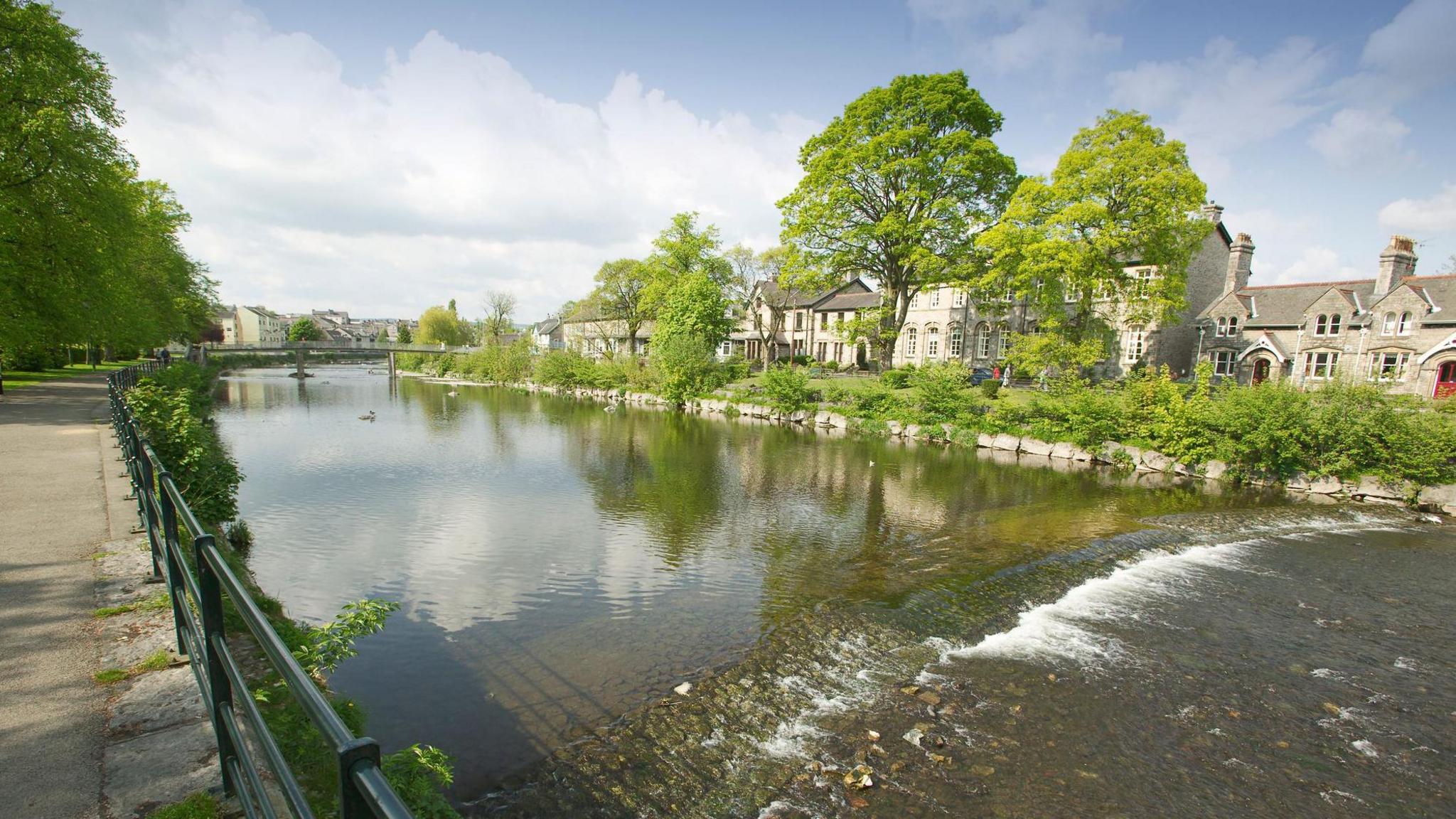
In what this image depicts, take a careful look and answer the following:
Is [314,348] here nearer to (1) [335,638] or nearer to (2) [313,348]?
(2) [313,348]

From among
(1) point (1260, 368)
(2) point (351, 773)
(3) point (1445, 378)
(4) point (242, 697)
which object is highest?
(1) point (1260, 368)

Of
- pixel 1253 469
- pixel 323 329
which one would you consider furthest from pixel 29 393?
pixel 323 329

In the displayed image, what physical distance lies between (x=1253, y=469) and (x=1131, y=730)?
18674 mm

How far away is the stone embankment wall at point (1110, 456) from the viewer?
703 inches

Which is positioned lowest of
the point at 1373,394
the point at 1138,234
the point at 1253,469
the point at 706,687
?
the point at 706,687

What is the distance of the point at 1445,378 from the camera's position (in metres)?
29.6

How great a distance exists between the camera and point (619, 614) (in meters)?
9.58

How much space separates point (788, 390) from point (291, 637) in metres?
30.6

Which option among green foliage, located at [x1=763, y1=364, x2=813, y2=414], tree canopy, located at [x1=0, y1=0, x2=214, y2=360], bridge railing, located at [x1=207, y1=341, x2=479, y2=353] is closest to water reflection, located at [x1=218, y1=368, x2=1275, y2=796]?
tree canopy, located at [x1=0, y1=0, x2=214, y2=360]

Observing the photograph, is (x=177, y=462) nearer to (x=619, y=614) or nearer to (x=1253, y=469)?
(x=619, y=614)

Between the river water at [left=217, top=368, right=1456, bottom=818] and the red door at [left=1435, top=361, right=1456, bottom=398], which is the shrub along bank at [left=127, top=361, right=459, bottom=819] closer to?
the river water at [left=217, top=368, right=1456, bottom=818]

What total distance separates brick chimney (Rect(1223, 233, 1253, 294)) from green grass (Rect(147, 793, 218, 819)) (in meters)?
48.4

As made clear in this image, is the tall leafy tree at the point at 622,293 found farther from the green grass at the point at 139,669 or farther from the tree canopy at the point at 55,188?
the green grass at the point at 139,669

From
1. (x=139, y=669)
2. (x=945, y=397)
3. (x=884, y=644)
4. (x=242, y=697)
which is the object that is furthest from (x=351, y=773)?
(x=945, y=397)
